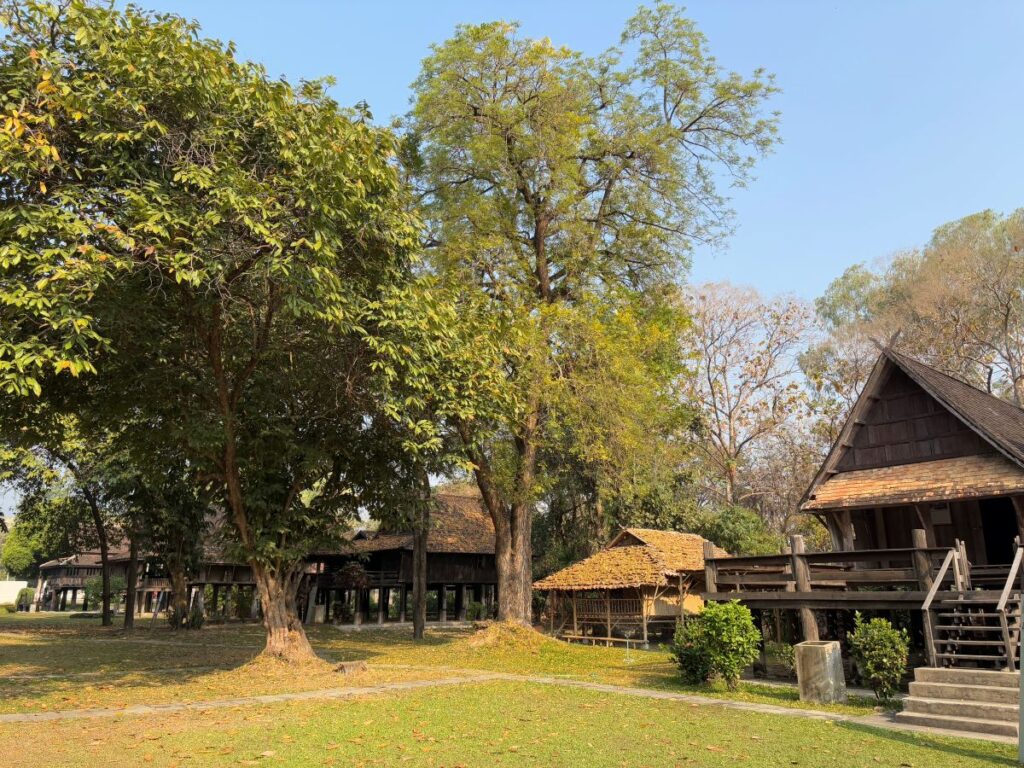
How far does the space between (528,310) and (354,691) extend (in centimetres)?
1216

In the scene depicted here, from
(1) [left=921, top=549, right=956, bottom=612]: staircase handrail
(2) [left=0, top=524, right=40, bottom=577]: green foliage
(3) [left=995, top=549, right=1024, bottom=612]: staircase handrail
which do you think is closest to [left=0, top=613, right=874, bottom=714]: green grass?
(1) [left=921, top=549, right=956, bottom=612]: staircase handrail

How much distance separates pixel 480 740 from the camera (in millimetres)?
9188

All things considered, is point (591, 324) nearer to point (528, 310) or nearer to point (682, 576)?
point (528, 310)

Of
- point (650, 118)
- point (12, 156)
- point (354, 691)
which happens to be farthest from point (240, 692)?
point (650, 118)

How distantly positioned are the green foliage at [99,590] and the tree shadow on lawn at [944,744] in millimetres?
60401

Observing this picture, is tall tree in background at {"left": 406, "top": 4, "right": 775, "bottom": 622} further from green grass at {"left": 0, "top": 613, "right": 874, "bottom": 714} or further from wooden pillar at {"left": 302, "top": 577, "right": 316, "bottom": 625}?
wooden pillar at {"left": 302, "top": 577, "right": 316, "bottom": 625}

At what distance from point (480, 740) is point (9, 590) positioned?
251ft

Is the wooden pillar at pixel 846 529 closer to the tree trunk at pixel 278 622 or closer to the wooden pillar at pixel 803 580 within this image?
the wooden pillar at pixel 803 580

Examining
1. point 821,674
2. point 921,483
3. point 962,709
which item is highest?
point 921,483

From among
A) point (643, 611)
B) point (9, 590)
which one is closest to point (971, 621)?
point (643, 611)

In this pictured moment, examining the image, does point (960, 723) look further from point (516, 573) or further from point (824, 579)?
point (516, 573)

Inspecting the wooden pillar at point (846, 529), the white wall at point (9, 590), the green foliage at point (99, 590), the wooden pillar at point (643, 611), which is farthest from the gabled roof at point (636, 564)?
the white wall at point (9, 590)

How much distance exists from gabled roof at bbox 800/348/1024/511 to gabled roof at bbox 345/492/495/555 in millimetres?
23027

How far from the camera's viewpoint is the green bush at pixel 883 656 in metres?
12.4
